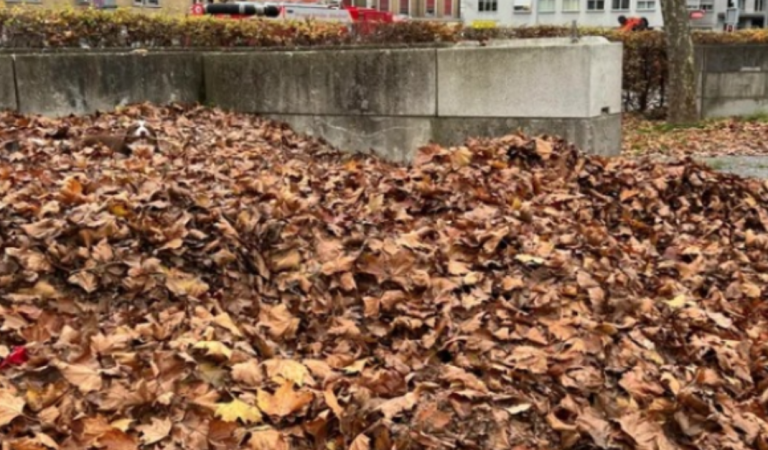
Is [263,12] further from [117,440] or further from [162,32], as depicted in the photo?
[117,440]

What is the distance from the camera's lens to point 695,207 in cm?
552

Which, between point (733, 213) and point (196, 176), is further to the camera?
point (733, 213)

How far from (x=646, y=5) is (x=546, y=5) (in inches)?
231

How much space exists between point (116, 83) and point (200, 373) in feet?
16.5

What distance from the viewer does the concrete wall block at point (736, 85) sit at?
15.3 m

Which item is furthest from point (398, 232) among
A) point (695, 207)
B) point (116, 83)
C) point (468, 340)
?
point (116, 83)

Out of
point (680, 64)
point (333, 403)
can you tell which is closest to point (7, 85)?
point (333, 403)

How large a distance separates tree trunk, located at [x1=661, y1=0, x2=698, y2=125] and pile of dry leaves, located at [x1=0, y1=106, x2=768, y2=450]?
929 cm

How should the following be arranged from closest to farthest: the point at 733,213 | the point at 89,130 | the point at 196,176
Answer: the point at 196,176
the point at 733,213
the point at 89,130

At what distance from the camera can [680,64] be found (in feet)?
45.7

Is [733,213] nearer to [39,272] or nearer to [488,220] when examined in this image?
[488,220]

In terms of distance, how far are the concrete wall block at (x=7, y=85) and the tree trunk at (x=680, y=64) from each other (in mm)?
10636

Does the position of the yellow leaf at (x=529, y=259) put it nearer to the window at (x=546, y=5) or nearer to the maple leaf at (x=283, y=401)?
the maple leaf at (x=283, y=401)

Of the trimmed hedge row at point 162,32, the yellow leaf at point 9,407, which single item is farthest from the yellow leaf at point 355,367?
the trimmed hedge row at point 162,32
